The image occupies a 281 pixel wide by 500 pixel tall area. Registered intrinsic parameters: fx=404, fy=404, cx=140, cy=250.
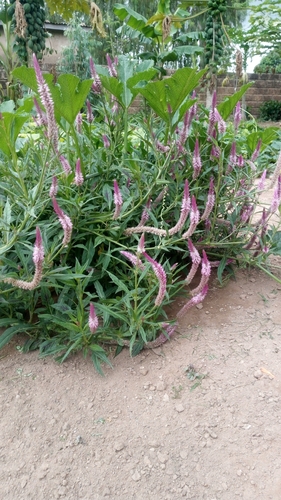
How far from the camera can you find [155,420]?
1509mm

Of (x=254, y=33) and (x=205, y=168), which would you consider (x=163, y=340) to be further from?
(x=254, y=33)

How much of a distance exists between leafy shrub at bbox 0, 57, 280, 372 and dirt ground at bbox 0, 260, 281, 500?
4.4 inches

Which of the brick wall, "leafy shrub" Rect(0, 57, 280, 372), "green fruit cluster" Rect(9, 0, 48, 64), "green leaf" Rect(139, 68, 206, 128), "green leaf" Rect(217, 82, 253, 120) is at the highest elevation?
"green fruit cluster" Rect(9, 0, 48, 64)

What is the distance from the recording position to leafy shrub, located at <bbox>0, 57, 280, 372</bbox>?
5.01 ft

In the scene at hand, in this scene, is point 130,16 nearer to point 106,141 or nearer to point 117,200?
point 106,141

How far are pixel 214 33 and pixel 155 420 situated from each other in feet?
24.4

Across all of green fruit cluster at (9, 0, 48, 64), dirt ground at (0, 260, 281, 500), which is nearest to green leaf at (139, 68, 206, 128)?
dirt ground at (0, 260, 281, 500)

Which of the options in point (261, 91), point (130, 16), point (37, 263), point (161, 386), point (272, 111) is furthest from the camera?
point (261, 91)

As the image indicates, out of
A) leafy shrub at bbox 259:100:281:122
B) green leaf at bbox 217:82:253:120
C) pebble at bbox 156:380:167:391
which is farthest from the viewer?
leafy shrub at bbox 259:100:281:122

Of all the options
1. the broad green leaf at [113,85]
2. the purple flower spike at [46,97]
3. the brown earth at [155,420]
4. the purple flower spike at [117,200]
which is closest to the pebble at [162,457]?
the brown earth at [155,420]

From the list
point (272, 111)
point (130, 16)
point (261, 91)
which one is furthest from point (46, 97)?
point (261, 91)

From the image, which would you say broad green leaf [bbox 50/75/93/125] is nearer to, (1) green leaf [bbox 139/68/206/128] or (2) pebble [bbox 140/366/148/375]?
(1) green leaf [bbox 139/68/206/128]

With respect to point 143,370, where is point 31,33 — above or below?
above

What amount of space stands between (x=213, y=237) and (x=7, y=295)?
104cm
